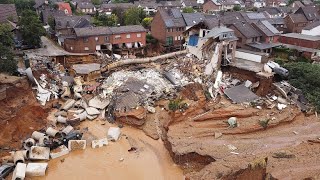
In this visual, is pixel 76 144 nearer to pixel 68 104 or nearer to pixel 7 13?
pixel 68 104

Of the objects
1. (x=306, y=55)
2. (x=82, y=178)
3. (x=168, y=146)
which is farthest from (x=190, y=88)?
(x=306, y=55)

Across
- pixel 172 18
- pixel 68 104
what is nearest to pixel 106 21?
pixel 172 18

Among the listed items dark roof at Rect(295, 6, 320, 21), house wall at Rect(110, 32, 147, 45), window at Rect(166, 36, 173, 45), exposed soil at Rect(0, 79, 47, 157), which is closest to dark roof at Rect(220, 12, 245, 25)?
window at Rect(166, 36, 173, 45)

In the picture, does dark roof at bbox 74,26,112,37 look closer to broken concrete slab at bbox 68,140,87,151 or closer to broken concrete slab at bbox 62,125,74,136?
broken concrete slab at bbox 62,125,74,136

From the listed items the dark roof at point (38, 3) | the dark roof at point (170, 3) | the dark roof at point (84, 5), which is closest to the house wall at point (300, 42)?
the dark roof at point (170, 3)

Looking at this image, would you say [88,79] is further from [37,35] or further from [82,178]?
[82,178]

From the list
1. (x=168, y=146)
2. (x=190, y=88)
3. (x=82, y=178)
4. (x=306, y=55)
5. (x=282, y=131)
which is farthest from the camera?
(x=306, y=55)

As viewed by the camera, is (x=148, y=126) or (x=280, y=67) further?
(x=280, y=67)
